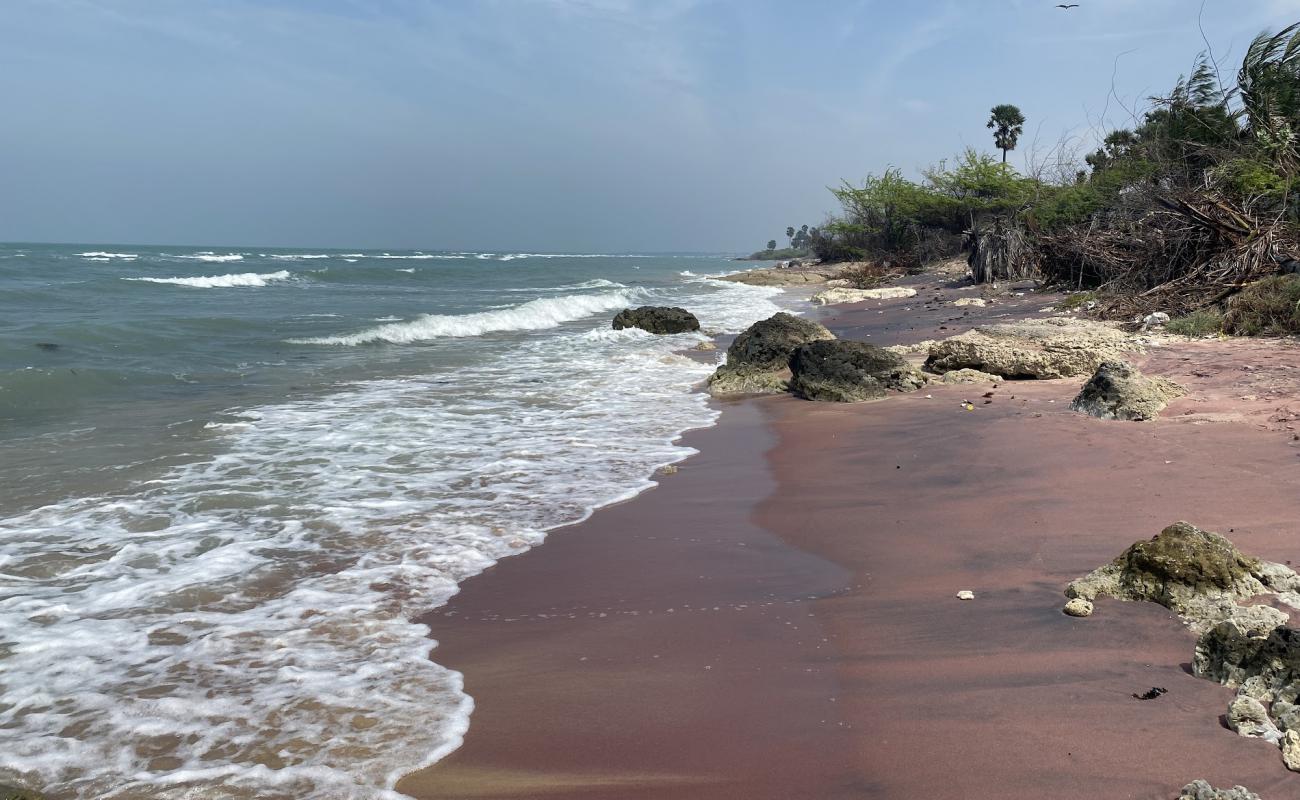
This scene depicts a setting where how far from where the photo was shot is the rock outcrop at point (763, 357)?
1030 cm

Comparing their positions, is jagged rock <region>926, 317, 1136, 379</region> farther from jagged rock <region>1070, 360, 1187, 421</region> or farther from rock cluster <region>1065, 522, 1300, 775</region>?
rock cluster <region>1065, 522, 1300, 775</region>

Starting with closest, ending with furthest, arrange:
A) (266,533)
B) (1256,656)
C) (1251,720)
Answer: (1251,720) < (1256,656) < (266,533)

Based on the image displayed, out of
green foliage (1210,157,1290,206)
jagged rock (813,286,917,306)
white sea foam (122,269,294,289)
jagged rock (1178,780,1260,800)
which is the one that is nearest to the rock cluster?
jagged rock (1178,780,1260,800)

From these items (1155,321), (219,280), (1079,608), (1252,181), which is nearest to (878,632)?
(1079,608)

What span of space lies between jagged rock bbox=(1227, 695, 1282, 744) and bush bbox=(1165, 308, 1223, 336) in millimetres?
9096

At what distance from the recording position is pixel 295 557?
15.1 feet

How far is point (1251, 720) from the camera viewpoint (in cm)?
237

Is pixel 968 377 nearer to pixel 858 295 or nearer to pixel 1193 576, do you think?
pixel 1193 576

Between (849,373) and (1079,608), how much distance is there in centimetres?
592

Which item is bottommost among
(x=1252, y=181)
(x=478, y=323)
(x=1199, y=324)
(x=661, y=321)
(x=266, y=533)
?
(x=266, y=533)

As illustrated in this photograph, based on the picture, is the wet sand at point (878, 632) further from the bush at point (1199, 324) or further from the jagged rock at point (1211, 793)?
the bush at point (1199, 324)

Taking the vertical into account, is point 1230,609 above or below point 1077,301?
below

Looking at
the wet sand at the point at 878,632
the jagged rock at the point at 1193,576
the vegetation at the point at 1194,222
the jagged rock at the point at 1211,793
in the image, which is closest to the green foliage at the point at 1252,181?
the vegetation at the point at 1194,222

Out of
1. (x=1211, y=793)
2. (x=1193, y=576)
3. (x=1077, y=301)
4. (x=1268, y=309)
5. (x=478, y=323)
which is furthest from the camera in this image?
(x=478, y=323)
